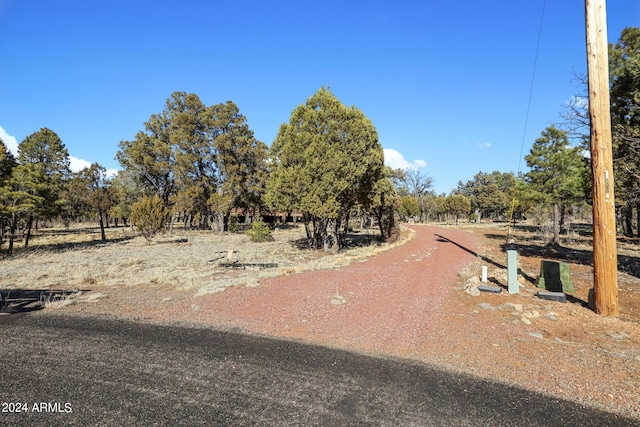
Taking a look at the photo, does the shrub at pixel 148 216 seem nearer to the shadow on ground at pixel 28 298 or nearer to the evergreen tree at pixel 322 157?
the evergreen tree at pixel 322 157

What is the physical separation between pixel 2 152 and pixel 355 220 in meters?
48.5

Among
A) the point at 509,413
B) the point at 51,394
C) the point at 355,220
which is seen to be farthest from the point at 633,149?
the point at 355,220

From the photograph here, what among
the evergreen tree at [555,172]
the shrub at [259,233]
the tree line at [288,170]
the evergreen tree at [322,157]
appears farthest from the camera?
the shrub at [259,233]

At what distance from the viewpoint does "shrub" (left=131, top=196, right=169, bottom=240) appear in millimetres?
26391

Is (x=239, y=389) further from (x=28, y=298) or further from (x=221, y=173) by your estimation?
(x=221, y=173)

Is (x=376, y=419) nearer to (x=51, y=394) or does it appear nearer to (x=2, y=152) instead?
(x=51, y=394)

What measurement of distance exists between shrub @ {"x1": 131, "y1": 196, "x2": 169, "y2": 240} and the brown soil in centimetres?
1770

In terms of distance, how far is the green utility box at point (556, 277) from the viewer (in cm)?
925

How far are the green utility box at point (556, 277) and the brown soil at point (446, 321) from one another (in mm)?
365

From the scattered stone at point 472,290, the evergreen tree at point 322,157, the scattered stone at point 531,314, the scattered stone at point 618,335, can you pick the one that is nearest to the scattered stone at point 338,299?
the scattered stone at point 472,290

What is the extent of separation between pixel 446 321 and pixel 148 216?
26.3 m

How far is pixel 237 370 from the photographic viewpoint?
4.70 meters

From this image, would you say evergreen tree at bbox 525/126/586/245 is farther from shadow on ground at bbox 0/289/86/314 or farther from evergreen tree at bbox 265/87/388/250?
shadow on ground at bbox 0/289/86/314

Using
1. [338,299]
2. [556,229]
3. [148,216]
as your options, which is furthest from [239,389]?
[148,216]
